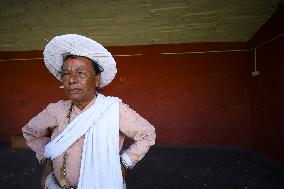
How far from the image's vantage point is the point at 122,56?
736 cm

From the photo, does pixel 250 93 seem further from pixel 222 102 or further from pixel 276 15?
pixel 276 15

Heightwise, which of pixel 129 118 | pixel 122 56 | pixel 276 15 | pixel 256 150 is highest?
pixel 276 15

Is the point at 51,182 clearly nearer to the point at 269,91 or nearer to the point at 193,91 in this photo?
the point at 269,91

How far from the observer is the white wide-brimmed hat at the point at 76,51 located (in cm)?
156

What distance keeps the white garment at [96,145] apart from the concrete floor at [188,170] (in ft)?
9.94

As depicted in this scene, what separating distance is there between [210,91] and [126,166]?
574 cm

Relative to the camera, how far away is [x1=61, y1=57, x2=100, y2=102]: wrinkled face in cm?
157

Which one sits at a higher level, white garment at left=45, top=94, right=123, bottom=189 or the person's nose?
the person's nose

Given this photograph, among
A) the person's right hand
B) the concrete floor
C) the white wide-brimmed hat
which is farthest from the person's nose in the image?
the concrete floor

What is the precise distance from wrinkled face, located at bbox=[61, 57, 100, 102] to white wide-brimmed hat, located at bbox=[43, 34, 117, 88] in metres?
0.05

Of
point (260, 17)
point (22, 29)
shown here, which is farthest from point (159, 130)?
point (22, 29)

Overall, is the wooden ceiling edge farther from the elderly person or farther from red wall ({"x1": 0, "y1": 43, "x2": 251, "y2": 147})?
the elderly person

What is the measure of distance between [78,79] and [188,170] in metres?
4.13

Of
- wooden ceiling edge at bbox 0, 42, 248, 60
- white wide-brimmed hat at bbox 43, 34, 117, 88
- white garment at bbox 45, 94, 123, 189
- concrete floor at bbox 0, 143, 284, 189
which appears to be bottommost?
concrete floor at bbox 0, 143, 284, 189
